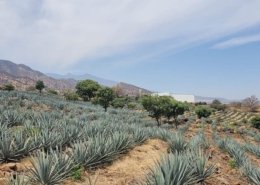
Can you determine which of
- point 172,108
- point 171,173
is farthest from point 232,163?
point 172,108

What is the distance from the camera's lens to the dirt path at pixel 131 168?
7227 millimetres

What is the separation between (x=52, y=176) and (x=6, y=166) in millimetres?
1082

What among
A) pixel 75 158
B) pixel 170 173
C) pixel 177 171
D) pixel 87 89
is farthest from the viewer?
pixel 87 89

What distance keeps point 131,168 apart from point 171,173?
8.88 ft

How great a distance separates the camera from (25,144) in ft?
25.6

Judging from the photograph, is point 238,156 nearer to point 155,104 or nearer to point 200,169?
point 200,169

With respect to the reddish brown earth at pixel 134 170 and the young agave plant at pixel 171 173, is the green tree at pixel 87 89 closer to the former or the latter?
the reddish brown earth at pixel 134 170

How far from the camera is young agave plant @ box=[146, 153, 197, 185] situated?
221 inches

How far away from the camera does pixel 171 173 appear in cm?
596

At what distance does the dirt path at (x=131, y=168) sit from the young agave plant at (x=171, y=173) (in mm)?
551

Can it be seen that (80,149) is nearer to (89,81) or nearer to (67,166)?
(67,166)

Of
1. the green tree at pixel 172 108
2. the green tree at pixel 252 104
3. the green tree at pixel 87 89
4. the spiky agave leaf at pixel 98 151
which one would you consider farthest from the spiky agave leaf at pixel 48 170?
the green tree at pixel 252 104

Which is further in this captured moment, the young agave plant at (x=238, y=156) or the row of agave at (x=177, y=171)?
the young agave plant at (x=238, y=156)

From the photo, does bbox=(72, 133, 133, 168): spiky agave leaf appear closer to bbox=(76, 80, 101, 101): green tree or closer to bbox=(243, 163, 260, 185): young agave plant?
bbox=(243, 163, 260, 185): young agave plant
